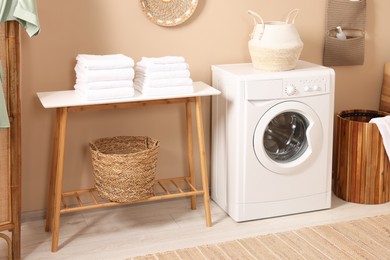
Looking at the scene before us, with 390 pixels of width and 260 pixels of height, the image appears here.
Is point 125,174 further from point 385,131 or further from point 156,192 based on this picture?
point 385,131

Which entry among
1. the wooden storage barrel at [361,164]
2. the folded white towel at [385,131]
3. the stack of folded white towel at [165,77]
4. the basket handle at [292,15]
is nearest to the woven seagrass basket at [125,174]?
the stack of folded white towel at [165,77]

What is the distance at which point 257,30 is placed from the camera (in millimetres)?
3457

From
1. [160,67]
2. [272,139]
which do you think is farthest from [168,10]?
[272,139]

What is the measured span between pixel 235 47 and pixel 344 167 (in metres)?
0.99

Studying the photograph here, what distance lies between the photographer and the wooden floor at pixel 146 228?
3115 millimetres

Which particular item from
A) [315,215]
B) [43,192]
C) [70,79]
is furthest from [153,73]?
[315,215]

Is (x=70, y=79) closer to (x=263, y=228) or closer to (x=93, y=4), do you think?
(x=93, y=4)

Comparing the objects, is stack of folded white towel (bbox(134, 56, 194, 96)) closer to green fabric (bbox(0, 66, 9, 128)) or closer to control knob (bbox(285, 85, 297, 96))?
control knob (bbox(285, 85, 297, 96))

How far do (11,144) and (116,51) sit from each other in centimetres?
87

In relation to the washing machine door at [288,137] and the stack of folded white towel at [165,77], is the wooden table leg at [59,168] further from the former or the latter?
the washing machine door at [288,137]

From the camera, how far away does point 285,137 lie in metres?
3.55

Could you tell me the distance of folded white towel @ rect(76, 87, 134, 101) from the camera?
2988 millimetres

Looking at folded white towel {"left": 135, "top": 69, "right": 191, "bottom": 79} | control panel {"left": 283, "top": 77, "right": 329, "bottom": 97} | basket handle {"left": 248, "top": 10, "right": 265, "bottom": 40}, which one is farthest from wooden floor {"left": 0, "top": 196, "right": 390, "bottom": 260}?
basket handle {"left": 248, "top": 10, "right": 265, "bottom": 40}

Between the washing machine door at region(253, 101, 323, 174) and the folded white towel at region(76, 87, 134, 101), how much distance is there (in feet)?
2.42
